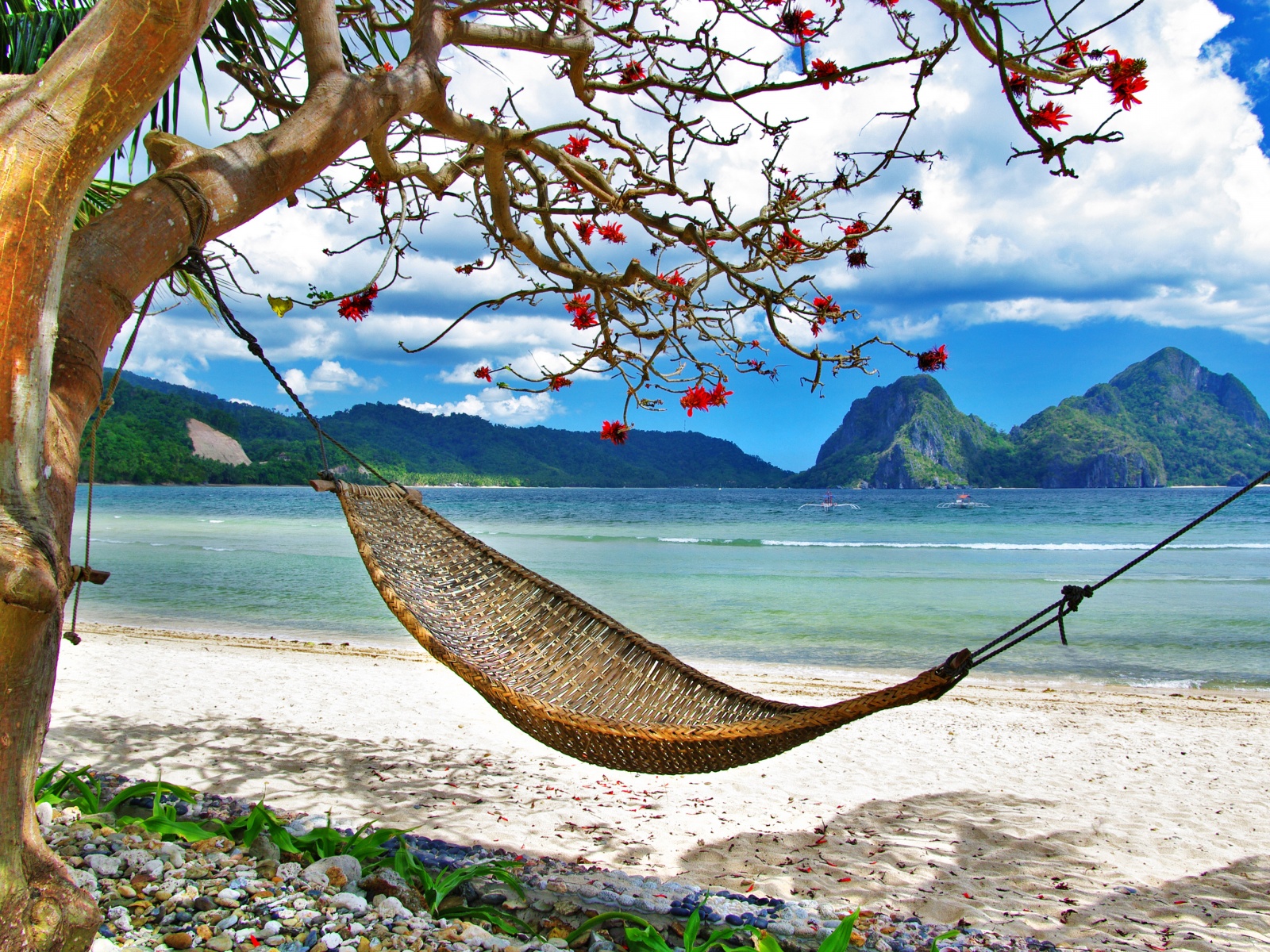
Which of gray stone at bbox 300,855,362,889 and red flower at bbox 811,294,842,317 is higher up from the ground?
red flower at bbox 811,294,842,317

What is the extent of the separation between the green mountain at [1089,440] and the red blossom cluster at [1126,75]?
5280 centimetres

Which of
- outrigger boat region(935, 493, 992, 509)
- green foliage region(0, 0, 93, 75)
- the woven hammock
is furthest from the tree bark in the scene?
outrigger boat region(935, 493, 992, 509)

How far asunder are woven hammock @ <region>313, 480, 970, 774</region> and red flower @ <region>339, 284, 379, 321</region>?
1.96ft

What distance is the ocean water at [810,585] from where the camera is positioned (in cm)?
629

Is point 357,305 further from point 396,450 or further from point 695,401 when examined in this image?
point 396,450

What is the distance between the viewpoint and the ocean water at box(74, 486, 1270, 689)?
20.6 feet

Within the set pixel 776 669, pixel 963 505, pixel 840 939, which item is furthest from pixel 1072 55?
pixel 963 505

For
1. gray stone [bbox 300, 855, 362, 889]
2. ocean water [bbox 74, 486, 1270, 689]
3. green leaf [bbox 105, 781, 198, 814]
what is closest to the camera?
gray stone [bbox 300, 855, 362, 889]

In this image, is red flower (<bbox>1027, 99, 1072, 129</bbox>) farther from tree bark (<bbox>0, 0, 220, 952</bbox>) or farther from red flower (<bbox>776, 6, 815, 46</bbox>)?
tree bark (<bbox>0, 0, 220, 952</bbox>)

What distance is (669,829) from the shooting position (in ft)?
7.66

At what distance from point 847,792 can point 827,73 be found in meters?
2.34

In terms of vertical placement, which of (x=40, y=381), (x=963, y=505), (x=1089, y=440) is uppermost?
(x=1089, y=440)

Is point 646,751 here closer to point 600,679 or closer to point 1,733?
point 600,679

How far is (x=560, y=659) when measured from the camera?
2.27 meters
